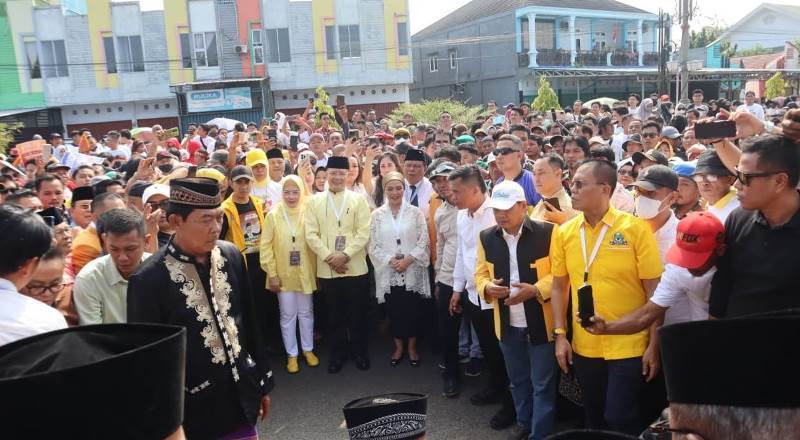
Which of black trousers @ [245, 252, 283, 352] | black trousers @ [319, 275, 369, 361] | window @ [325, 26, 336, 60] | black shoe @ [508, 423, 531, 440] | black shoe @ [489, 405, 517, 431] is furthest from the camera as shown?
window @ [325, 26, 336, 60]

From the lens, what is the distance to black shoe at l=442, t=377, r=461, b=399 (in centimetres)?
536

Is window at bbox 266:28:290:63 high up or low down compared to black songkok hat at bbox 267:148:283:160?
up

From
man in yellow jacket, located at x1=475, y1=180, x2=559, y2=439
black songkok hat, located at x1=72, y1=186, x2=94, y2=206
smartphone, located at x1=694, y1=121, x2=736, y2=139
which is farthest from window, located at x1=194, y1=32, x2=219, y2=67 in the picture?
smartphone, located at x1=694, y1=121, x2=736, y2=139

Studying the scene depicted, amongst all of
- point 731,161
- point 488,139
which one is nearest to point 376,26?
point 488,139

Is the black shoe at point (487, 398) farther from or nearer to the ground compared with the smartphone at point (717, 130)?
nearer to the ground

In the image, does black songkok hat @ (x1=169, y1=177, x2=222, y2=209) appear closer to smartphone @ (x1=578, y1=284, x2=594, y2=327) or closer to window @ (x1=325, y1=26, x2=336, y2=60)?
smartphone @ (x1=578, y1=284, x2=594, y2=327)

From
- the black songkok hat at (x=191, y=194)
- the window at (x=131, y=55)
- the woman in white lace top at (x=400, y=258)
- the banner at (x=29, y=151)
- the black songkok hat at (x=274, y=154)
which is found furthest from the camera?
the window at (x=131, y=55)

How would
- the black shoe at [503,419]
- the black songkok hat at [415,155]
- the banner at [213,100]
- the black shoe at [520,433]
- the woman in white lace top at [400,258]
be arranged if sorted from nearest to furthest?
the black shoe at [520,433]
the black shoe at [503,419]
the woman in white lace top at [400,258]
the black songkok hat at [415,155]
the banner at [213,100]

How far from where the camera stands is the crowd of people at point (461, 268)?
277cm

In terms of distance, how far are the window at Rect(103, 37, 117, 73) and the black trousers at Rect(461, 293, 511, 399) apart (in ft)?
110

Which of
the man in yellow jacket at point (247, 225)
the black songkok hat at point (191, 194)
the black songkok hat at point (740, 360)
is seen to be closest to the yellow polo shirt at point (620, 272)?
the black songkok hat at point (740, 360)

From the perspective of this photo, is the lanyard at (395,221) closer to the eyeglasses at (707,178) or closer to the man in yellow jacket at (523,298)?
the man in yellow jacket at (523,298)

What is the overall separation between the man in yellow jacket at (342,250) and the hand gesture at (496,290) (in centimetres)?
208

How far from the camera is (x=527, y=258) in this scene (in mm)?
4230
